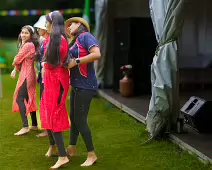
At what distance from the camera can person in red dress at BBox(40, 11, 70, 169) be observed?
12.4 ft

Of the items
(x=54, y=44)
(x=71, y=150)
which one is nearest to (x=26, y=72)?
(x=71, y=150)

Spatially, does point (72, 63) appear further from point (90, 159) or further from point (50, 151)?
point (50, 151)

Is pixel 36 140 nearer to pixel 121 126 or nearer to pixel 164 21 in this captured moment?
pixel 121 126

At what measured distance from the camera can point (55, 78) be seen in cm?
390

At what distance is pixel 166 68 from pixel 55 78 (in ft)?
4.83

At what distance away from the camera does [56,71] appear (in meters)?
3.89

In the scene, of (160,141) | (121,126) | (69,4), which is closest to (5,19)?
(69,4)

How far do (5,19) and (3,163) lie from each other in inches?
533

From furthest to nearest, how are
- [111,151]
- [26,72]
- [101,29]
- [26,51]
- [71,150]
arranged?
[101,29] → [26,72] → [26,51] → [111,151] → [71,150]

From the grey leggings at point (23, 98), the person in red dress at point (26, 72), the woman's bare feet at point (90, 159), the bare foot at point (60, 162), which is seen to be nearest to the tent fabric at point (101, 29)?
the person in red dress at point (26, 72)

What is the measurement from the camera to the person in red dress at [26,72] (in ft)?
17.4

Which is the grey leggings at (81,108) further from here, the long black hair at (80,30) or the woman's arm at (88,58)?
the long black hair at (80,30)

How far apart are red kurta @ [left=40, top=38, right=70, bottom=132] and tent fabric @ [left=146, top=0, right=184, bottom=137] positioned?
51.2 inches

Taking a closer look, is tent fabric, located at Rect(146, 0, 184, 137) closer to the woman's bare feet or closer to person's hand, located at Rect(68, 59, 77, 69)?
the woman's bare feet
